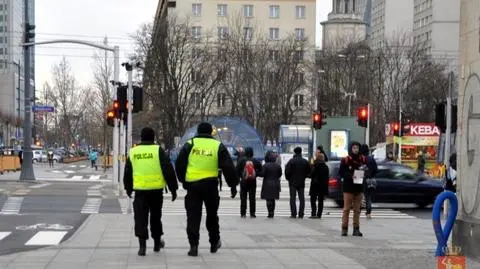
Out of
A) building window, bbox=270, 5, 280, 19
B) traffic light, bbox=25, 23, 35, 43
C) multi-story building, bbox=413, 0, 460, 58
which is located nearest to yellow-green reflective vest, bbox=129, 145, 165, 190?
traffic light, bbox=25, 23, 35, 43

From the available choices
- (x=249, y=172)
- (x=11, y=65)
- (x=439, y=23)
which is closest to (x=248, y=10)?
(x=439, y=23)

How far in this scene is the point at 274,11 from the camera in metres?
107

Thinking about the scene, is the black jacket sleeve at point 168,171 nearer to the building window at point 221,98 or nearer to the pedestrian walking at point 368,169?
the pedestrian walking at point 368,169

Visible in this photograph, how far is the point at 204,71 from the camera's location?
63250 mm

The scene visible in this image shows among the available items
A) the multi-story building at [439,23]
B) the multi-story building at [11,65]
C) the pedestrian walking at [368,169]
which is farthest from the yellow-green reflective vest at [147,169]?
the multi-story building at [439,23]

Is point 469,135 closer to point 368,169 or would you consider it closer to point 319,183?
point 368,169

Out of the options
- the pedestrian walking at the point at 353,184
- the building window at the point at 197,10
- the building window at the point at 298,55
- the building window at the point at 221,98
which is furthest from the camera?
the building window at the point at 197,10

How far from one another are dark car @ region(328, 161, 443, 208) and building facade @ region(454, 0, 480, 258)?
1192 centimetres

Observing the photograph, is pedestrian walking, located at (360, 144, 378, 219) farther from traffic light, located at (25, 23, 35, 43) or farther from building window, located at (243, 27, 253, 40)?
building window, located at (243, 27, 253, 40)

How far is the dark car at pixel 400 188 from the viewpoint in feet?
78.4

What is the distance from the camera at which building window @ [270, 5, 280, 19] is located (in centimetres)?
10675

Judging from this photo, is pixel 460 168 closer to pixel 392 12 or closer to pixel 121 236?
pixel 121 236

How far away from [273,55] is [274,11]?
36010 millimetres

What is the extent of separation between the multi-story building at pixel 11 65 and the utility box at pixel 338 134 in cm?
2037
